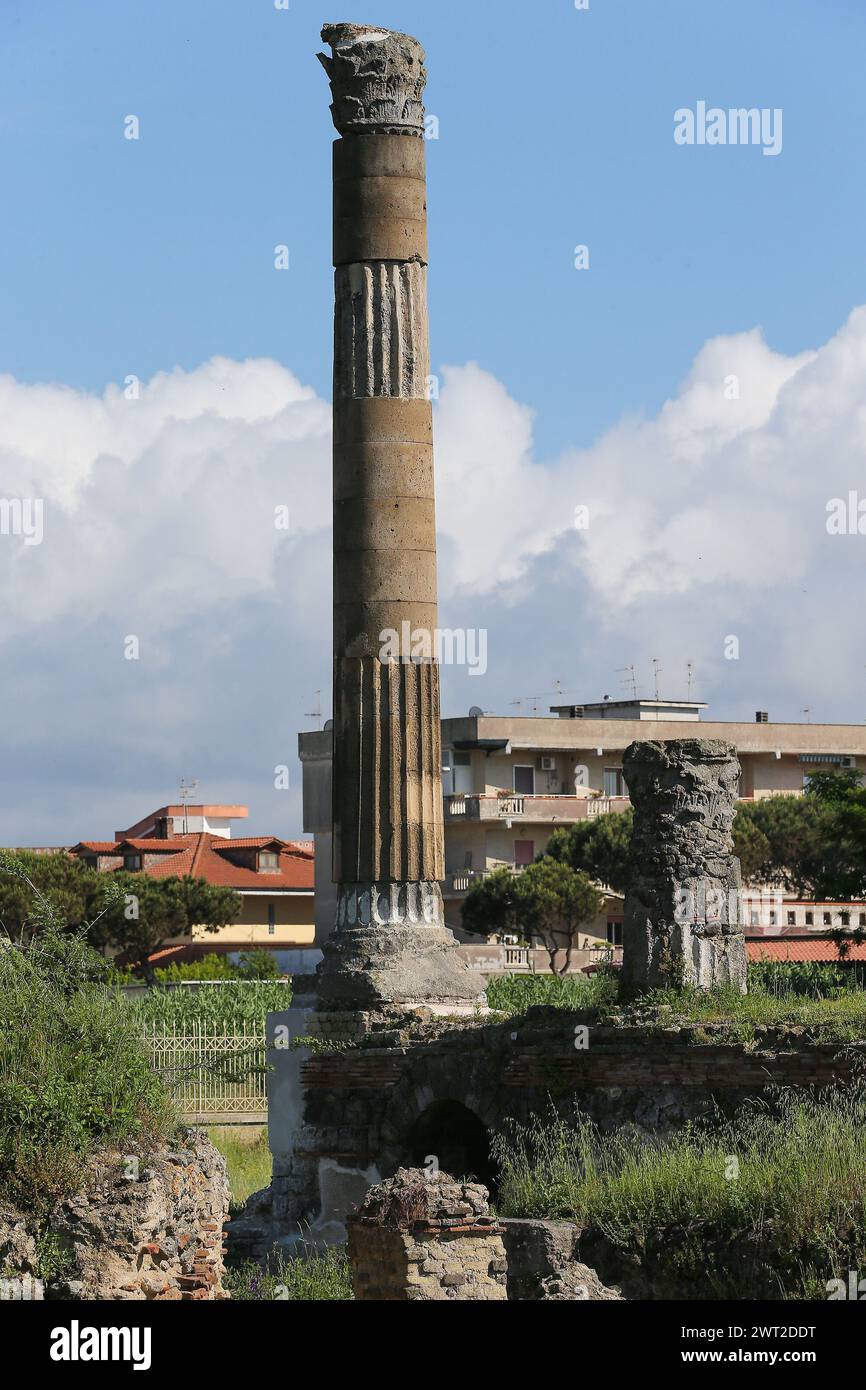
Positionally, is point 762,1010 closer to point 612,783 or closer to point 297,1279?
point 297,1279

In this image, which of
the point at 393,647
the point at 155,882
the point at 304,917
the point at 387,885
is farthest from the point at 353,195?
the point at 304,917

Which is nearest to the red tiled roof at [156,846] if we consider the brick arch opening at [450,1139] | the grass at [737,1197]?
the brick arch opening at [450,1139]

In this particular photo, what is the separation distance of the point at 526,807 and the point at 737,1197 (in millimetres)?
47974

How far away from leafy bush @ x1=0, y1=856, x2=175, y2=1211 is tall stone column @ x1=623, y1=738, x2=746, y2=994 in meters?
4.74

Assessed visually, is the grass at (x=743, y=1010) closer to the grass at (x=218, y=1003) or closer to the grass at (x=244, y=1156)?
the grass at (x=244, y=1156)

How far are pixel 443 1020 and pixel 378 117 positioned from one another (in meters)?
8.20

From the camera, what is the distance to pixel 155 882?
58406mm

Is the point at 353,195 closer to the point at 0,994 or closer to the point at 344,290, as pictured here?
the point at 344,290

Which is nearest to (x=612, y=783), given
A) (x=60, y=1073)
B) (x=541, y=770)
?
(x=541, y=770)

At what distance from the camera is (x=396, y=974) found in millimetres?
20469

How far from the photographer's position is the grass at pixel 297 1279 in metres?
15.5

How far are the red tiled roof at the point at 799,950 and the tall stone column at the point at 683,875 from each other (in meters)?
26.2

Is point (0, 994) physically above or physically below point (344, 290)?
below
